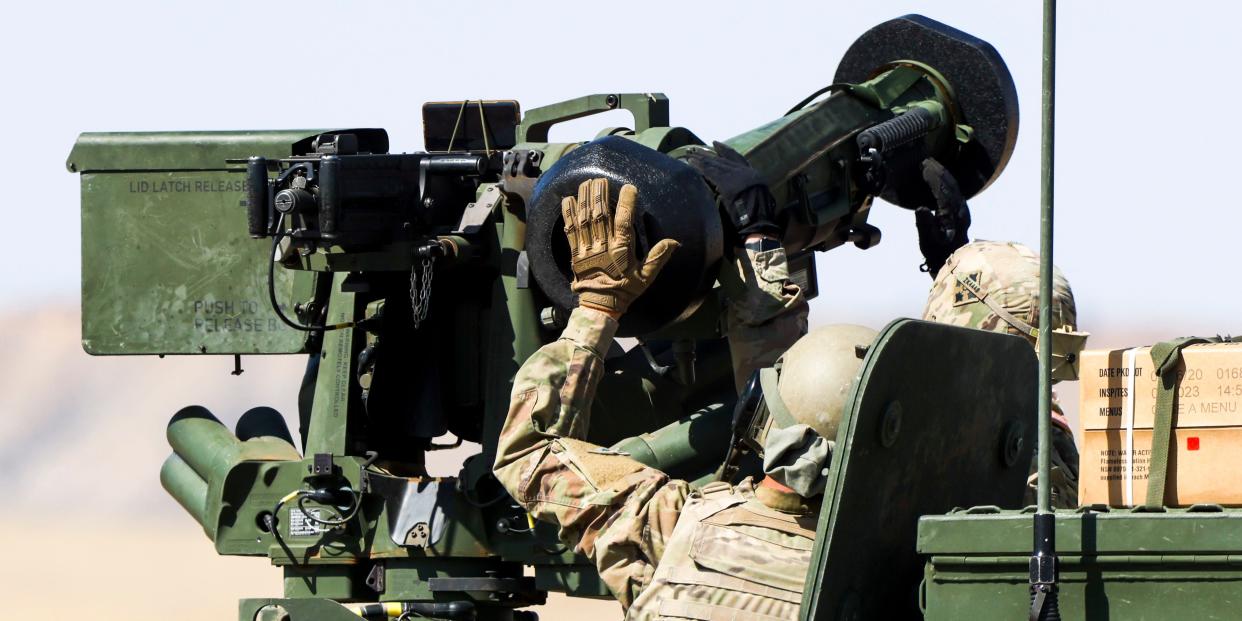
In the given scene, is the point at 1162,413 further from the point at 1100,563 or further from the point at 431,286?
the point at 431,286

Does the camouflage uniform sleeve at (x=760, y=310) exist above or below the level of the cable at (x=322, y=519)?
above

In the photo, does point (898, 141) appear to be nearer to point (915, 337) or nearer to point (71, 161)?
point (71, 161)

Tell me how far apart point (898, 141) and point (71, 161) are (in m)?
3.29

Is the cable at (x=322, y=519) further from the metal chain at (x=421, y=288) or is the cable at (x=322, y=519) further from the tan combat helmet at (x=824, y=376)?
the tan combat helmet at (x=824, y=376)

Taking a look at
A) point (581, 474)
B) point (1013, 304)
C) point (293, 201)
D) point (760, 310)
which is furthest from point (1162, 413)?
point (293, 201)

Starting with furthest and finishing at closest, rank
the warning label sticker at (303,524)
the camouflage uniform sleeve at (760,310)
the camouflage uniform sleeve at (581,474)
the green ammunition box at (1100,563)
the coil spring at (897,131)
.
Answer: the coil spring at (897,131), the warning label sticker at (303,524), the camouflage uniform sleeve at (760,310), the camouflage uniform sleeve at (581,474), the green ammunition box at (1100,563)

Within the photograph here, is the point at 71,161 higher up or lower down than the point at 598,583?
higher up

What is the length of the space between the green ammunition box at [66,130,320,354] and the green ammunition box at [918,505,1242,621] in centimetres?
463

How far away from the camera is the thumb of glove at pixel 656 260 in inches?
284

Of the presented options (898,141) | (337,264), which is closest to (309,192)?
(337,264)

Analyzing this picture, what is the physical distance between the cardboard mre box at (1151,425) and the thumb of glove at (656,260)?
2.05 m

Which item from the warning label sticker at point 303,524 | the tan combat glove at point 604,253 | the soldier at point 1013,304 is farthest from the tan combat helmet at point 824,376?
the warning label sticker at point 303,524

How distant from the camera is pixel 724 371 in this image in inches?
355

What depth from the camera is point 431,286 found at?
340 inches
